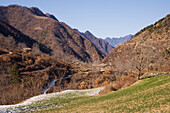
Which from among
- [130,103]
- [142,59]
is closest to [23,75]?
[142,59]

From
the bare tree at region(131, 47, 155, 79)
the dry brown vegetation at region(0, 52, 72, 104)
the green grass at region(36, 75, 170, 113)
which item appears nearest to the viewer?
the green grass at region(36, 75, 170, 113)

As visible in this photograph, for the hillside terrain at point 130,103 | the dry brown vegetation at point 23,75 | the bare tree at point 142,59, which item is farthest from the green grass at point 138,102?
the dry brown vegetation at point 23,75

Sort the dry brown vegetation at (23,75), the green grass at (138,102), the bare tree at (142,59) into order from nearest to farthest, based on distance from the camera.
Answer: the green grass at (138,102)
the bare tree at (142,59)
the dry brown vegetation at (23,75)

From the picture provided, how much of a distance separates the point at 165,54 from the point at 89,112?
4845cm

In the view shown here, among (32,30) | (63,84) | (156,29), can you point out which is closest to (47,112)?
(63,84)

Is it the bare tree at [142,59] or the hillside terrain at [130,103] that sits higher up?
the bare tree at [142,59]

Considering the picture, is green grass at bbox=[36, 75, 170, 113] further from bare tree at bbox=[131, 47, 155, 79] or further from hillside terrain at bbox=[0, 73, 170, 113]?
bare tree at bbox=[131, 47, 155, 79]

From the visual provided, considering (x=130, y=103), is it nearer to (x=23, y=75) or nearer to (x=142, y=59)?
(x=142, y=59)

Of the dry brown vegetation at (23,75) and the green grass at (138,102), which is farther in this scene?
the dry brown vegetation at (23,75)

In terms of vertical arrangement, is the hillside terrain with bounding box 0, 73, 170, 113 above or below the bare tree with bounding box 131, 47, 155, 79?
below

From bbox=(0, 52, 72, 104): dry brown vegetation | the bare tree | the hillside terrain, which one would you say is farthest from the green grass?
bbox=(0, 52, 72, 104): dry brown vegetation

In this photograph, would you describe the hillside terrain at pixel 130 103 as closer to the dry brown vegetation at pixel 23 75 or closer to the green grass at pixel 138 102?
the green grass at pixel 138 102

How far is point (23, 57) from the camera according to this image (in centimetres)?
6506

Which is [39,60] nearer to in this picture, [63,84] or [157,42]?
[63,84]
